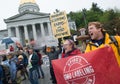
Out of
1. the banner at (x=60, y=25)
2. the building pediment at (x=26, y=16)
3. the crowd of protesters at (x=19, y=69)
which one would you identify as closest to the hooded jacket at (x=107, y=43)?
the crowd of protesters at (x=19, y=69)

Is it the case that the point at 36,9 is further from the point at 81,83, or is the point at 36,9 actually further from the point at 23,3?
the point at 81,83

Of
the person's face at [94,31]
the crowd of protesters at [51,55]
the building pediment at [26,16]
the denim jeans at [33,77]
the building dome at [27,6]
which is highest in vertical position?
the building dome at [27,6]

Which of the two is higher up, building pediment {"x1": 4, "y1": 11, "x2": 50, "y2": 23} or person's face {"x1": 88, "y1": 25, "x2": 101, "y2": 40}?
building pediment {"x1": 4, "y1": 11, "x2": 50, "y2": 23}

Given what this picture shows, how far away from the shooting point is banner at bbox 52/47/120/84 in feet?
12.9

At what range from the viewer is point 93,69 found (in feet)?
13.1

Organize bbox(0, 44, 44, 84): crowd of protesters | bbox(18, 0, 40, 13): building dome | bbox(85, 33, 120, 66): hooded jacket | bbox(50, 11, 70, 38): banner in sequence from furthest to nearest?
bbox(18, 0, 40, 13): building dome → bbox(50, 11, 70, 38): banner → bbox(0, 44, 44, 84): crowd of protesters → bbox(85, 33, 120, 66): hooded jacket

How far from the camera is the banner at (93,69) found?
154 inches

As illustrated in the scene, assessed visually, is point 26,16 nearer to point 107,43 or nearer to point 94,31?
point 94,31

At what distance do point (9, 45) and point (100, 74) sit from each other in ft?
58.9

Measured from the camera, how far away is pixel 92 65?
402cm

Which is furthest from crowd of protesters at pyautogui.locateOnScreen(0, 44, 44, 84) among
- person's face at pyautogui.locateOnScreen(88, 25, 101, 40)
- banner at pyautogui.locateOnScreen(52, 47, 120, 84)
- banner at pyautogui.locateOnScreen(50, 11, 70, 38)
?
banner at pyautogui.locateOnScreen(52, 47, 120, 84)

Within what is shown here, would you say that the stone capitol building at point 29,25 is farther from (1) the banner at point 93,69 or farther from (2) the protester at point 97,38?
(1) the banner at point 93,69

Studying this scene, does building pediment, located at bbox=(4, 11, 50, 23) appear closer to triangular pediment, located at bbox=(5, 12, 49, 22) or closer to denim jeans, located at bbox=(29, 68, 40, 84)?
triangular pediment, located at bbox=(5, 12, 49, 22)

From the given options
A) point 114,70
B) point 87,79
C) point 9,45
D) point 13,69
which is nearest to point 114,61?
point 114,70
